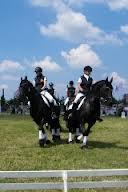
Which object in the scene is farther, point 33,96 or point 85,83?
point 85,83

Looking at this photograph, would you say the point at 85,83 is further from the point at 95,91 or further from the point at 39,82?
the point at 39,82

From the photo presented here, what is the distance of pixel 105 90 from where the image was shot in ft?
71.7

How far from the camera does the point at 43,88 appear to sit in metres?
23.6

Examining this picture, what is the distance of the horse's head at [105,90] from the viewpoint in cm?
2183

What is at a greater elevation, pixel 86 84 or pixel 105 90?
pixel 86 84

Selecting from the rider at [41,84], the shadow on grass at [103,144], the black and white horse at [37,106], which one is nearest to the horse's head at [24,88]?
the black and white horse at [37,106]

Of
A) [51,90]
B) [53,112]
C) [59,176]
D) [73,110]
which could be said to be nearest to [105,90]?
[73,110]

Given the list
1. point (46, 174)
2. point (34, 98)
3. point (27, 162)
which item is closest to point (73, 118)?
point (34, 98)

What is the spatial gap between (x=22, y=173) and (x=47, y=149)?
9.19 meters

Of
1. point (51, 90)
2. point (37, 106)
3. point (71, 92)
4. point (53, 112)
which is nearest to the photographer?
point (37, 106)

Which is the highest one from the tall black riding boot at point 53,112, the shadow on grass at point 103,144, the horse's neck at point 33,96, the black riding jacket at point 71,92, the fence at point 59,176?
the black riding jacket at point 71,92

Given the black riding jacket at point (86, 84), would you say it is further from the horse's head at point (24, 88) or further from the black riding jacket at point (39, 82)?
the horse's head at point (24, 88)

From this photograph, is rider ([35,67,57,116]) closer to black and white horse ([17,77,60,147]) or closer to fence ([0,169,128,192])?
black and white horse ([17,77,60,147])

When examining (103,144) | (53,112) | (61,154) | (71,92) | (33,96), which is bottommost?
(61,154)
